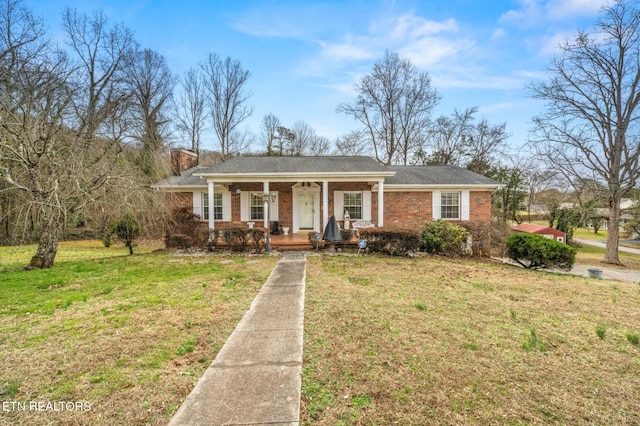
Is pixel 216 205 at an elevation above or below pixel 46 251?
above

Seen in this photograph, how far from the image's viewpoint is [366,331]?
4.12m

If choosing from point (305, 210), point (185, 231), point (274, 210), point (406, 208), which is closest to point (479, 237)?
point (406, 208)

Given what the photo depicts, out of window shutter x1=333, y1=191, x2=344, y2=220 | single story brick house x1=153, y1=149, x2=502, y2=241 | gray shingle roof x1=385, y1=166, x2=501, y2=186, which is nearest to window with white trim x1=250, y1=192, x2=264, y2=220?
single story brick house x1=153, y1=149, x2=502, y2=241

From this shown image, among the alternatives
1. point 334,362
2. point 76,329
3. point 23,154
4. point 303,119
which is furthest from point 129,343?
point 303,119

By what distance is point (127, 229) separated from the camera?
12.7 m

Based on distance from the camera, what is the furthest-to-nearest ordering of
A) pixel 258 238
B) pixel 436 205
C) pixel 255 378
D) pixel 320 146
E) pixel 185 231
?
pixel 320 146
pixel 436 205
pixel 185 231
pixel 258 238
pixel 255 378

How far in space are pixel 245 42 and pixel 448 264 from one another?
51.8 feet

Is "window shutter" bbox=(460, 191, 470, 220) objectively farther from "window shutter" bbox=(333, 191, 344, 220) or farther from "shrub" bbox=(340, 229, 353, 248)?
"shrub" bbox=(340, 229, 353, 248)

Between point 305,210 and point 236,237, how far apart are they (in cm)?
438

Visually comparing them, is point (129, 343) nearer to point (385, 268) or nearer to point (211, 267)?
point (211, 267)

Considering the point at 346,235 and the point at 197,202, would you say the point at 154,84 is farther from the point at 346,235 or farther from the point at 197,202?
the point at 346,235

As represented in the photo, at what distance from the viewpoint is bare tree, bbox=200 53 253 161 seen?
92.0ft

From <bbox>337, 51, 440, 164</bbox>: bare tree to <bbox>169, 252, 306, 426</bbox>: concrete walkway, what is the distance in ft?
83.6

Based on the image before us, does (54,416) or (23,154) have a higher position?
(23,154)
